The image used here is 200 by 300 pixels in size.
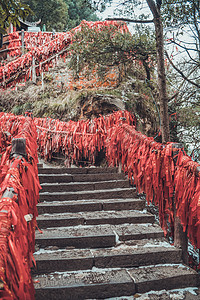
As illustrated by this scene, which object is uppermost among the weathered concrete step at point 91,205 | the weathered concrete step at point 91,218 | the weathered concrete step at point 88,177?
the weathered concrete step at point 88,177

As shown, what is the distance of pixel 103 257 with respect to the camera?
2.57 metres

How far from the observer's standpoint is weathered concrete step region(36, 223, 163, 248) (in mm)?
2806

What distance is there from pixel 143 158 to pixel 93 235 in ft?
4.11

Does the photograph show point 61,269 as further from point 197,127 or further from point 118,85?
point 118,85

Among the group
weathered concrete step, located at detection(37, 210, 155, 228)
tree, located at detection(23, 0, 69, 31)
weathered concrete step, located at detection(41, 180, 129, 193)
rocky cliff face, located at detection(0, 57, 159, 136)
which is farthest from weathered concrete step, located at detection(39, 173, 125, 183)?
tree, located at detection(23, 0, 69, 31)

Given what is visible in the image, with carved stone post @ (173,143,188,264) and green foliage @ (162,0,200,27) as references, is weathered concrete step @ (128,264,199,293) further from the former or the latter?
green foliage @ (162,0,200,27)

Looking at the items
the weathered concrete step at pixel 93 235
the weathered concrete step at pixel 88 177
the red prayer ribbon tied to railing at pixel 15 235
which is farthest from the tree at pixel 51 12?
the red prayer ribbon tied to railing at pixel 15 235

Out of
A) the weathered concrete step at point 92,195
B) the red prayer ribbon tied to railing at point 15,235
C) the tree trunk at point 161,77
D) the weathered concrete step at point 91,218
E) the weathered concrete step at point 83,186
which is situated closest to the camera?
the red prayer ribbon tied to railing at point 15,235

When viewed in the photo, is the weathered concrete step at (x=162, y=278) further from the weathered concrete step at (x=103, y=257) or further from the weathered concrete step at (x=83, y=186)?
the weathered concrete step at (x=83, y=186)

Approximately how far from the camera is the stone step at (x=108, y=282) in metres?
2.19

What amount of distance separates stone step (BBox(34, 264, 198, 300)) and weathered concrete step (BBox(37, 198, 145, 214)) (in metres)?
1.17

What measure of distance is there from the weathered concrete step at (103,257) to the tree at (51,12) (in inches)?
945

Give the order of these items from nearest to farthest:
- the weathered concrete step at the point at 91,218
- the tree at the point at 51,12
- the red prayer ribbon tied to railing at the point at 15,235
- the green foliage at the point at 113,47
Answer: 1. the red prayer ribbon tied to railing at the point at 15,235
2. the weathered concrete step at the point at 91,218
3. the green foliage at the point at 113,47
4. the tree at the point at 51,12

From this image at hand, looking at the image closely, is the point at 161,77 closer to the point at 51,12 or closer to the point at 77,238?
the point at 77,238
